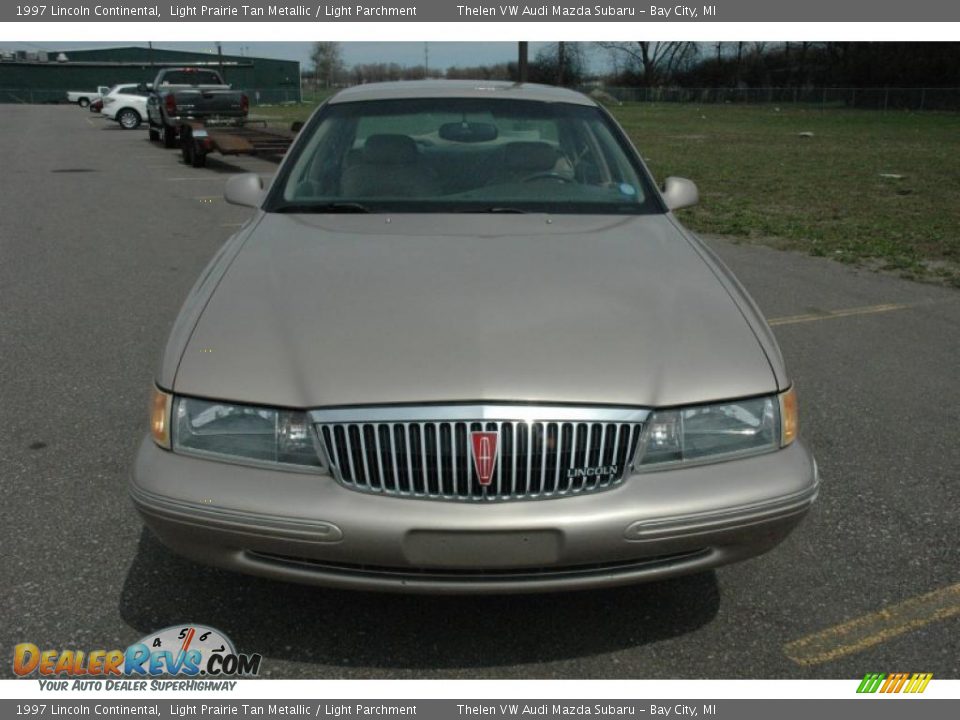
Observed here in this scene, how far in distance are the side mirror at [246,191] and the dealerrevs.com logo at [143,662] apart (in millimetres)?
2058

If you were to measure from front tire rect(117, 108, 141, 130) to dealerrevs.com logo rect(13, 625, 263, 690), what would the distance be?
3458 centimetres

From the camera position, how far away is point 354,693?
101 inches

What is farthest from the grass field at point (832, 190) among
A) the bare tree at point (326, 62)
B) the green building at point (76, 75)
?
the bare tree at point (326, 62)

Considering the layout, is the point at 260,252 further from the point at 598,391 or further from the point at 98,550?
the point at 598,391

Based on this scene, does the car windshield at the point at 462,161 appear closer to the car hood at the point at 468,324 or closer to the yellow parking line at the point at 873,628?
the car hood at the point at 468,324

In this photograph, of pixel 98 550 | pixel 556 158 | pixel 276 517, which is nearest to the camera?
pixel 276 517

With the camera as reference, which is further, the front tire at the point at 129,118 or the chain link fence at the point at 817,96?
the chain link fence at the point at 817,96

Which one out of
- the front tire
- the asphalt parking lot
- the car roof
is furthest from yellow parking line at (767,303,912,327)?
the front tire

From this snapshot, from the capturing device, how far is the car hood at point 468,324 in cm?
248

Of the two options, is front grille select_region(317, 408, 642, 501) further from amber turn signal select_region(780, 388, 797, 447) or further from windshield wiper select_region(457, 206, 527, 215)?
windshield wiper select_region(457, 206, 527, 215)

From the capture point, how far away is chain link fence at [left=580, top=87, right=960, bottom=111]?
4862cm

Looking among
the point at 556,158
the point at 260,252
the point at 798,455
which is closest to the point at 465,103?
the point at 556,158

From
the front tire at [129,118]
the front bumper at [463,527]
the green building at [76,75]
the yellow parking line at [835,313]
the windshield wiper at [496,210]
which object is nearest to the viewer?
the front bumper at [463,527]
